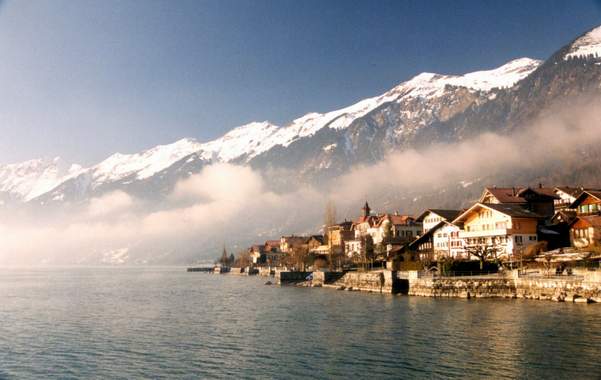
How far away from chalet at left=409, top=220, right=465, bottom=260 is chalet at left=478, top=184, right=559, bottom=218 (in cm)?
992

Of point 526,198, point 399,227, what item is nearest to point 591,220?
point 526,198

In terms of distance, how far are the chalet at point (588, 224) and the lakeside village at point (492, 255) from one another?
0.16m

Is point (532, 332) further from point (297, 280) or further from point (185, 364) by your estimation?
point (297, 280)

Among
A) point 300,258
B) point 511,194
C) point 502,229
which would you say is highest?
point 511,194

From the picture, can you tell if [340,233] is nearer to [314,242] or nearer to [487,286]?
[314,242]

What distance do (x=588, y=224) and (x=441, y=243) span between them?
1202 inches

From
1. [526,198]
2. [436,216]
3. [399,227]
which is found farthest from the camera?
[399,227]

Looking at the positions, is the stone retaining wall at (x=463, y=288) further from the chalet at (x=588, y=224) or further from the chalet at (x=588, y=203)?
the chalet at (x=588, y=203)

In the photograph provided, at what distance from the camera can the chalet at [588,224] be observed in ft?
289

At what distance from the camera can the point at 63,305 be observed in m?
82.6

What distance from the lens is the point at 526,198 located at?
119m

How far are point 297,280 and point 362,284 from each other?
37.5m

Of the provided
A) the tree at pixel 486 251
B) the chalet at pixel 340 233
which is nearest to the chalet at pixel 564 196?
the tree at pixel 486 251

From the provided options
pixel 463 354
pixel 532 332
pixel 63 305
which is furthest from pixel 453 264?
pixel 63 305
